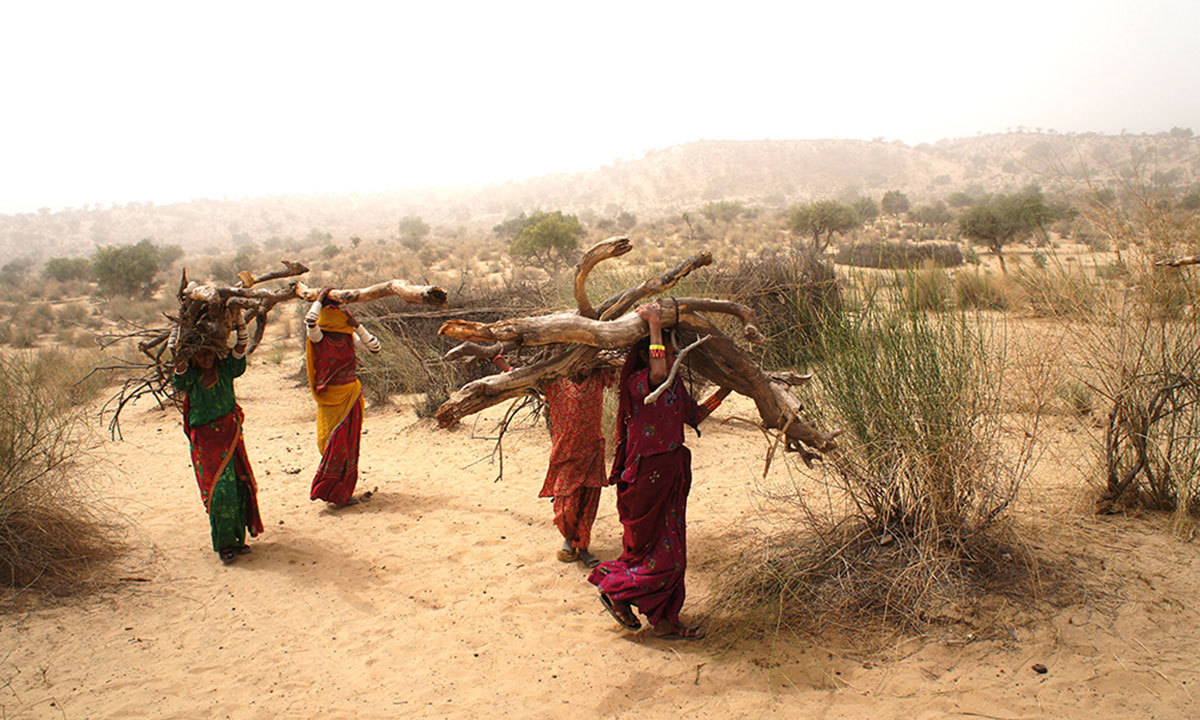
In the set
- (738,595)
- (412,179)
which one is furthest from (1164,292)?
(412,179)

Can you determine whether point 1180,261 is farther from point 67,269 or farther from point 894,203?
point 67,269

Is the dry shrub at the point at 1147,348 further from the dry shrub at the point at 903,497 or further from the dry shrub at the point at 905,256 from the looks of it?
the dry shrub at the point at 903,497

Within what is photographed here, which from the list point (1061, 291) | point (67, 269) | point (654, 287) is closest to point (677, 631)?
point (654, 287)

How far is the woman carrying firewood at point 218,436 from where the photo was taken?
5.06 meters

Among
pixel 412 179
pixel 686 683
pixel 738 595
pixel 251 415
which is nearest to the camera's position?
pixel 686 683

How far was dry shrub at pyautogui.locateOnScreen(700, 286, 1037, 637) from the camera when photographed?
362 centimetres

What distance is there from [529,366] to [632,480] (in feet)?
2.75

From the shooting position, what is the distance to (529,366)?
3549 mm

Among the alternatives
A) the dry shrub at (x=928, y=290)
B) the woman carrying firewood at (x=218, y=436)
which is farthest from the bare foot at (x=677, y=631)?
the woman carrying firewood at (x=218, y=436)

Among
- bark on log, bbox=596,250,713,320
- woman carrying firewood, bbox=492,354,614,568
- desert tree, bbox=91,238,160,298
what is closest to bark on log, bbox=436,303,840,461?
bark on log, bbox=596,250,713,320

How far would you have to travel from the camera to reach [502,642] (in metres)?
3.98

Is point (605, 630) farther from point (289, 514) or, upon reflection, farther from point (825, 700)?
point (289, 514)

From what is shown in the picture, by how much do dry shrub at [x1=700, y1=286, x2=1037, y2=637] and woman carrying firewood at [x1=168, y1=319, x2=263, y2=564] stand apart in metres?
3.59

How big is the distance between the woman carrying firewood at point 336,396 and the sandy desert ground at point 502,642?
0.37 m
